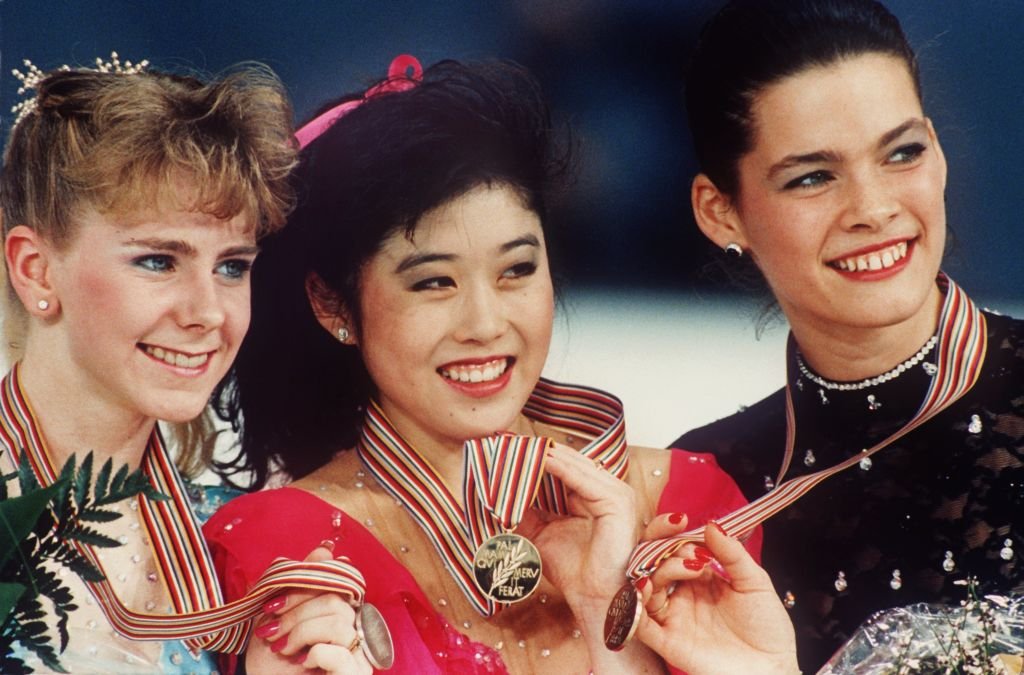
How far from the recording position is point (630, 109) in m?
2.58

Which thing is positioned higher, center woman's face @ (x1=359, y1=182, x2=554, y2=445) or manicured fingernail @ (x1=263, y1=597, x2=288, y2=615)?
center woman's face @ (x1=359, y1=182, x2=554, y2=445)

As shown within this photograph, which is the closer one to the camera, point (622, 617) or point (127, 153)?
point (127, 153)

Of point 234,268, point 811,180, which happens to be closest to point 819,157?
point 811,180

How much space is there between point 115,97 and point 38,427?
1.80 ft

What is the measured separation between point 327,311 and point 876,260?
3.15 feet

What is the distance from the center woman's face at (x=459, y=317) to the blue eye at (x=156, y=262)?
12.6 inches

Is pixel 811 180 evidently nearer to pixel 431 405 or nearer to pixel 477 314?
pixel 477 314

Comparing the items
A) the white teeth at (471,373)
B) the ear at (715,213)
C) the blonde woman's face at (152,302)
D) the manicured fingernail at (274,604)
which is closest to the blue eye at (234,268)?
the blonde woman's face at (152,302)

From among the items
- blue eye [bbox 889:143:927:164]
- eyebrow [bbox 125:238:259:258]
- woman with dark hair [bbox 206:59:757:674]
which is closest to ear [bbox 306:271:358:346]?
woman with dark hair [bbox 206:59:757:674]

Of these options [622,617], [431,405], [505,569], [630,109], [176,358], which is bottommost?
[622,617]

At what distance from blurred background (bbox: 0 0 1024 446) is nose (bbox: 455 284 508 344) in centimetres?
18

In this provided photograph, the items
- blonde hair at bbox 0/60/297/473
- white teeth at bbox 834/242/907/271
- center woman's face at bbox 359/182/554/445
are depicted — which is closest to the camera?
blonde hair at bbox 0/60/297/473

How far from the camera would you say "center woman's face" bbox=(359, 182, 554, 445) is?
7.96 feet

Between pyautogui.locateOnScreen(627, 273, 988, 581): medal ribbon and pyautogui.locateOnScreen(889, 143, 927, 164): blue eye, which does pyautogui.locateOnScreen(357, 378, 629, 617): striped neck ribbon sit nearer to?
pyautogui.locateOnScreen(627, 273, 988, 581): medal ribbon
